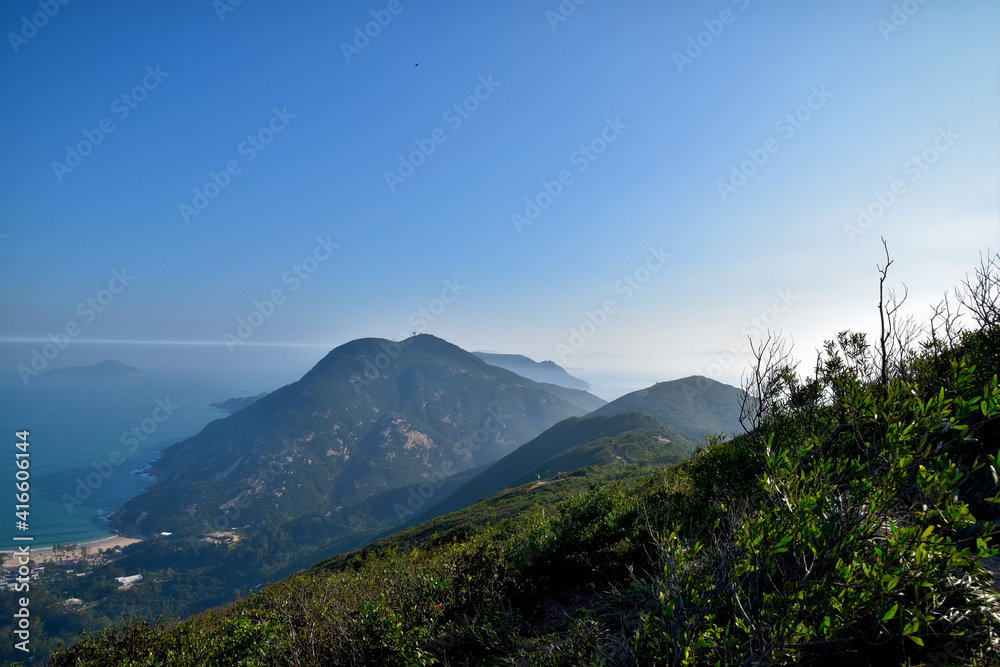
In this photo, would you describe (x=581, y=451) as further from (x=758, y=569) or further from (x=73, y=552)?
(x=73, y=552)

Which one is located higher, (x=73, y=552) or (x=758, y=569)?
(x=758, y=569)

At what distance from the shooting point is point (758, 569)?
3924 millimetres

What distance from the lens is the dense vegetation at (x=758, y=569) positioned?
336 cm

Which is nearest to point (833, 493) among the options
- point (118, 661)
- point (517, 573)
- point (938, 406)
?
point (938, 406)

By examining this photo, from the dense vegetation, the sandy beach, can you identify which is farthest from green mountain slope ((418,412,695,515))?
the sandy beach

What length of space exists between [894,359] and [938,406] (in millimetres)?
8661

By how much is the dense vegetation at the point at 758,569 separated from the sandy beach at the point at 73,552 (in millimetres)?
191102

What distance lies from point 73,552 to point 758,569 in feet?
759

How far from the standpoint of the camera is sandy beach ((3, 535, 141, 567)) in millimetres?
133875

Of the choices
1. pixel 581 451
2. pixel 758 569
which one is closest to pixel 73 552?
pixel 581 451

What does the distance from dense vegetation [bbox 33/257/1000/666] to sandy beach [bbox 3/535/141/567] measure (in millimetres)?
191102

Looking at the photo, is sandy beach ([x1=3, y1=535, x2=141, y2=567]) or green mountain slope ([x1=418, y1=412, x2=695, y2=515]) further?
sandy beach ([x1=3, y1=535, x2=141, y2=567])

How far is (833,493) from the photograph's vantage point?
443 centimetres

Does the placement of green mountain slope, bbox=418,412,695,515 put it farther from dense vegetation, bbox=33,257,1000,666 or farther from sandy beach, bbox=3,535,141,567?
sandy beach, bbox=3,535,141,567
